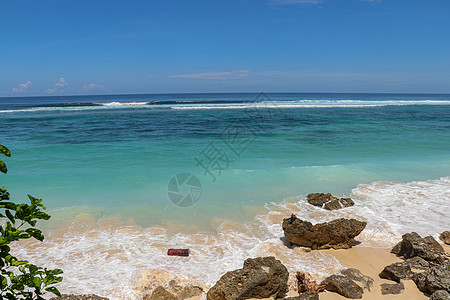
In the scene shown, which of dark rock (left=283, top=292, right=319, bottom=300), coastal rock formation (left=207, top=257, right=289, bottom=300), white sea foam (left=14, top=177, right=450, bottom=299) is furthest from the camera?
white sea foam (left=14, top=177, right=450, bottom=299)

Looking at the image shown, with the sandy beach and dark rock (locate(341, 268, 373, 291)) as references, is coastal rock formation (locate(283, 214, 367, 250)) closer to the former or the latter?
the sandy beach

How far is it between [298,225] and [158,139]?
14.8 m

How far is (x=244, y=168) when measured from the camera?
12688 mm

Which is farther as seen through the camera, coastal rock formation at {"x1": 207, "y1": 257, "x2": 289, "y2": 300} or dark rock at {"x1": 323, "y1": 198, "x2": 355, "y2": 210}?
dark rock at {"x1": 323, "y1": 198, "x2": 355, "y2": 210}

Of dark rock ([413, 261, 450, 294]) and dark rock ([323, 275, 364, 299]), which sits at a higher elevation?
dark rock ([413, 261, 450, 294])

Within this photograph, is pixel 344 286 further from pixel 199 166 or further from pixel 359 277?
pixel 199 166

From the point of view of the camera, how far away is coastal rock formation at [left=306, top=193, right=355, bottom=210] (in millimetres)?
8305

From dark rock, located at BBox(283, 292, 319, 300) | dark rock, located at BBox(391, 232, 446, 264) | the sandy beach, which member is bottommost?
the sandy beach

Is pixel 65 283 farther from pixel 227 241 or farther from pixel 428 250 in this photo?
pixel 428 250

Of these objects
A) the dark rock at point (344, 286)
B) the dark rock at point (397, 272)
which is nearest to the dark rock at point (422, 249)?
the dark rock at point (397, 272)

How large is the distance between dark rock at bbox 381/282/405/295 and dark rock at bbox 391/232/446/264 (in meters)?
1.12

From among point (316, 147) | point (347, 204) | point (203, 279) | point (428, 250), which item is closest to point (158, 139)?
→ point (316, 147)

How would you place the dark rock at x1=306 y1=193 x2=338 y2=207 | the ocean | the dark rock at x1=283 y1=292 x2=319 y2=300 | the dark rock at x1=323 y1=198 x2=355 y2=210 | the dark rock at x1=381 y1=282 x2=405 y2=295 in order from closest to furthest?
the dark rock at x1=283 y1=292 x2=319 y2=300 → the dark rock at x1=381 y1=282 x2=405 y2=295 → the ocean → the dark rock at x1=323 y1=198 x2=355 y2=210 → the dark rock at x1=306 y1=193 x2=338 y2=207

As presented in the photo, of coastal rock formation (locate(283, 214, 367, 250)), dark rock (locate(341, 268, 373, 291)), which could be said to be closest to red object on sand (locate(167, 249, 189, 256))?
coastal rock formation (locate(283, 214, 367, 250))
